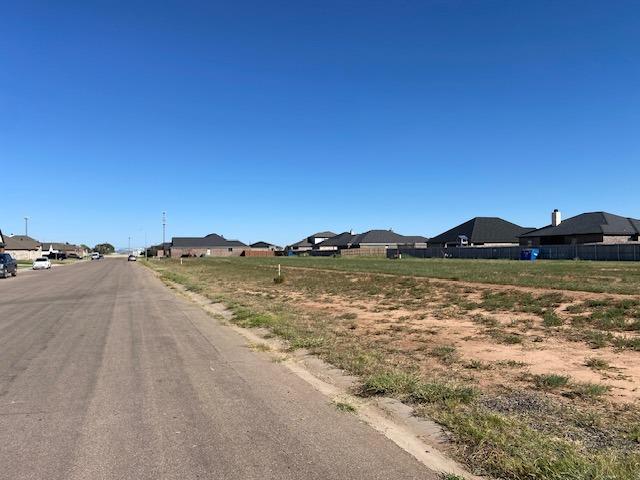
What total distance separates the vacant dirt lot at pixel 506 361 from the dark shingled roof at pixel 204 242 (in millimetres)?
140519

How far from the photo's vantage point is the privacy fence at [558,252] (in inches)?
2017

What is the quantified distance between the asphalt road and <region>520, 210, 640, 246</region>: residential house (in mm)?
69533

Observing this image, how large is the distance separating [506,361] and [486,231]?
287 ft

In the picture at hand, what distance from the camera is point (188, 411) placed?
19.7ft

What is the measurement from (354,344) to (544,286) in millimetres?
10269

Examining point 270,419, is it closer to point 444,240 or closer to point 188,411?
point 188,411

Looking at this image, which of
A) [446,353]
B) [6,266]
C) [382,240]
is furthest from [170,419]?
[382,240]

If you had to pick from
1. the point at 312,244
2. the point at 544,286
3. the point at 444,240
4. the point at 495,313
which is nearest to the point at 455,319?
the point at 495,313

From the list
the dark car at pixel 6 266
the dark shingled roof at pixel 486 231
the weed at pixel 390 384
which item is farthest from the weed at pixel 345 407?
the dark shingled roof at pixel 486 231

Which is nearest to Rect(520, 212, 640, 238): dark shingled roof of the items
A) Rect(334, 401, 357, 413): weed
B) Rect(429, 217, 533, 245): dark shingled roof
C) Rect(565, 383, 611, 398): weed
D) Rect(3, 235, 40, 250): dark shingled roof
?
Rect(429, 217, 533, 245): dark shingled roof

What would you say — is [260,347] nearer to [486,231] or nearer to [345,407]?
[345,407]

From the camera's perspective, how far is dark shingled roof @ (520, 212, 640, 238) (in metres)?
68.8

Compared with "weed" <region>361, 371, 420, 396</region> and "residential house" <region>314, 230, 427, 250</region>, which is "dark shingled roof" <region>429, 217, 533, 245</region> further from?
"weed" <region>361, 371, 420, 396</region>

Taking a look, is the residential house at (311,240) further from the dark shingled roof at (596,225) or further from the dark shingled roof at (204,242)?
the dark shingled roof at (596,225)
